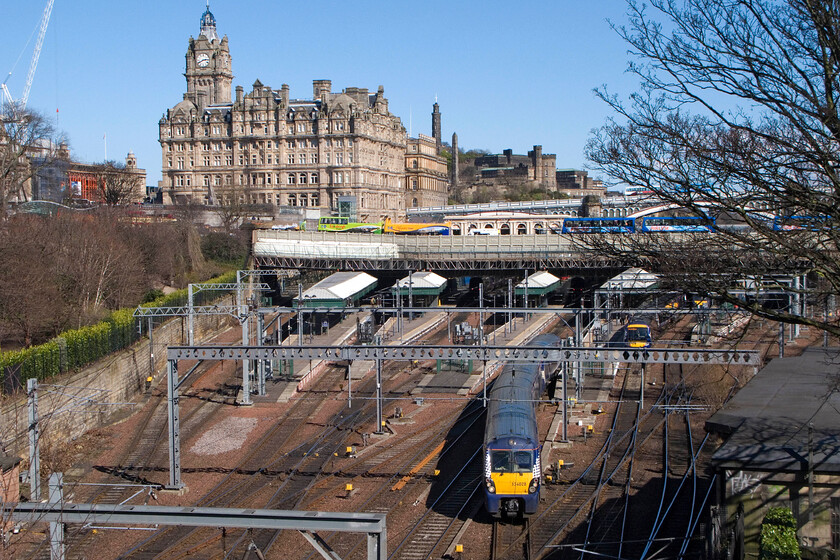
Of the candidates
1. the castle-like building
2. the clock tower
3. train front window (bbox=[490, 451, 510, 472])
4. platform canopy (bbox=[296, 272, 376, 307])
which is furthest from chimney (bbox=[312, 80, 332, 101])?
train front window (bbox=[490, 451, 510, 472])

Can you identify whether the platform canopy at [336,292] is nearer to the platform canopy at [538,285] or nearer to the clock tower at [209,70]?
the platform canopy at [538,285]

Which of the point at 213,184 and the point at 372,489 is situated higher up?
the point at 213,184

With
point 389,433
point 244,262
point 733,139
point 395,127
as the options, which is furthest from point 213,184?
point 733,139

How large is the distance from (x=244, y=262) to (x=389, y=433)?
30.2 m

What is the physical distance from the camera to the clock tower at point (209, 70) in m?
108

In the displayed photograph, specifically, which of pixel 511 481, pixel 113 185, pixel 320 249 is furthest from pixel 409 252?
pixel 511 481

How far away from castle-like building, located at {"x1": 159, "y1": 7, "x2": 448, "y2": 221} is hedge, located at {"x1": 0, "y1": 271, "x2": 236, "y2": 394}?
203ft

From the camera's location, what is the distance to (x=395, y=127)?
348 ft

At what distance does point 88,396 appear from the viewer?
84.1ft

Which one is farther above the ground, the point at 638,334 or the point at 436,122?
the point at 436,122

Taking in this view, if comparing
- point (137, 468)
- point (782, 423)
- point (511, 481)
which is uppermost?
point (782, 423)

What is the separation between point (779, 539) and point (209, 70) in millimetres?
107078

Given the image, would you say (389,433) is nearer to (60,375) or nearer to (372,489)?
(372,489)

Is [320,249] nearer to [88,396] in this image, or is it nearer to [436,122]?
[88,396]
